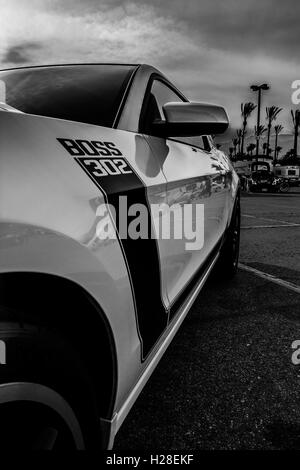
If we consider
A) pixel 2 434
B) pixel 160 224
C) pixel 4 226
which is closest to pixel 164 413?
pixel 160 224

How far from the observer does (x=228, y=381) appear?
6.61 feet

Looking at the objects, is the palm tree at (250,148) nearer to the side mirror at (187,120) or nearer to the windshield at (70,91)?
the windshield at (70,91)

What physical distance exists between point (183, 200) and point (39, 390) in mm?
1148

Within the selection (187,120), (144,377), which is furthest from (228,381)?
(187,120)

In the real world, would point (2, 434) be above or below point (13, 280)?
below

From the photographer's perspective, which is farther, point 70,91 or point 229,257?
point 229,257

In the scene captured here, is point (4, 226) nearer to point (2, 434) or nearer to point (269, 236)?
point (2, 434)

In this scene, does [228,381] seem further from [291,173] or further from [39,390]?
[291,173]

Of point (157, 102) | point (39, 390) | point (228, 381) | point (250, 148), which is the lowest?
point (228, 381)

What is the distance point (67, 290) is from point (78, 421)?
0.28m

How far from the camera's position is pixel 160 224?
4.65 ft

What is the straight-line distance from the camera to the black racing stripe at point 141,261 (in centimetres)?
108

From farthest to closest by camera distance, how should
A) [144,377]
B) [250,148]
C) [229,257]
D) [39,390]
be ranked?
[250,148] → [229,257] → [144,377] → [39,390]

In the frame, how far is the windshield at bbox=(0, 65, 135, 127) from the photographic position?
1.66m
